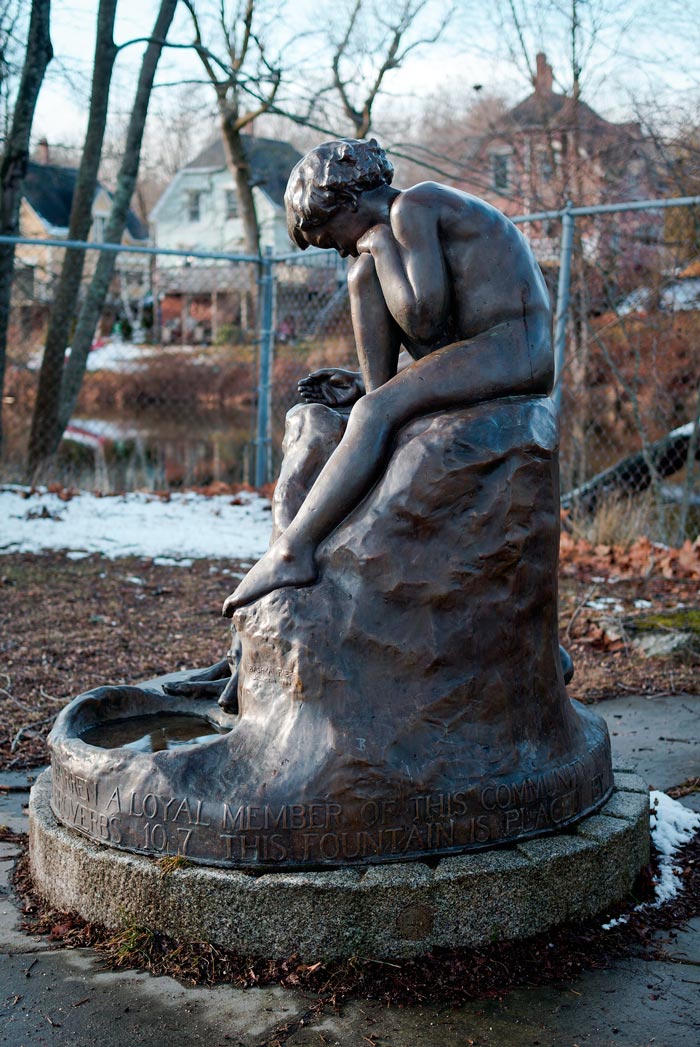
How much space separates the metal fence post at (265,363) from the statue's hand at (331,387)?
23.7 feet

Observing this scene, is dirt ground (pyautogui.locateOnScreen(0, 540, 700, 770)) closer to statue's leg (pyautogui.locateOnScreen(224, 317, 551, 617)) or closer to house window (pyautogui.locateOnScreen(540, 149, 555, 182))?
statue's leg (pyautogui.locateOnScreen(224, 317, 551, 617))

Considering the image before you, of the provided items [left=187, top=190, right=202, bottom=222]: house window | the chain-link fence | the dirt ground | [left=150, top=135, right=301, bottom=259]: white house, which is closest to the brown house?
the chain-link fence

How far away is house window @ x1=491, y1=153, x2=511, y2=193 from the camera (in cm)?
1258

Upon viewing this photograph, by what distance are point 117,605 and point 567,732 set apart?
4576 mm

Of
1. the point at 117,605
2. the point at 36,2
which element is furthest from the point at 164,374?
the point at 117,605

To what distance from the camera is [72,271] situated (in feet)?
38.7

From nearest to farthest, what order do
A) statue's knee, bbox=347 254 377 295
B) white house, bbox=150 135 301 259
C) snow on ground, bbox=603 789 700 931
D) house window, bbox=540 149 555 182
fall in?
statue's knee, bbox=347 254 377 295 → snow on ground, bbox=603 789 700 931 → house window, bbox=540 149 555 182 → white house, bbox=150 135 301 259

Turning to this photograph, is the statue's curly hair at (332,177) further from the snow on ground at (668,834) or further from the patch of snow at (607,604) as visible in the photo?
the patch of snow at (607,604)

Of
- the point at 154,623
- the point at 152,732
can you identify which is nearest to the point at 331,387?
the point at 152,732

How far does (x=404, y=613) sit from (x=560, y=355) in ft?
18.7

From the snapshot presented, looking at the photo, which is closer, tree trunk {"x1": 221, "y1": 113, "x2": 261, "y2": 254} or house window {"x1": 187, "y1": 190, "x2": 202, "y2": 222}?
tree trunk {"x1": 221, "y1": 113, "x2": 261, "y2": 254}

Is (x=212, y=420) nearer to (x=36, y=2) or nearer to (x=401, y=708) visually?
(x=36, y=2)

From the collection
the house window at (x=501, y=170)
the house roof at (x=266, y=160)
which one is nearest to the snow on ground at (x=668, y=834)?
the house window at (x=501, y=170)

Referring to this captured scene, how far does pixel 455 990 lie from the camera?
2711 mm
